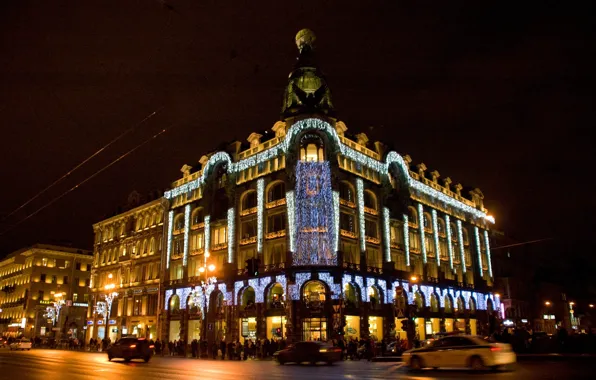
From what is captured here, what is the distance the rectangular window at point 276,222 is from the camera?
4641 cm

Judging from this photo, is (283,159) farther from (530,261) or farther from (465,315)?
(530,261)

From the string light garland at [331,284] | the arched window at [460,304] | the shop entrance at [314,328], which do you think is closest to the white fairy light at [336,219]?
the string light garland at [331,284]

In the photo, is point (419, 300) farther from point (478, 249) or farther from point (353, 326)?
point (478, 249)

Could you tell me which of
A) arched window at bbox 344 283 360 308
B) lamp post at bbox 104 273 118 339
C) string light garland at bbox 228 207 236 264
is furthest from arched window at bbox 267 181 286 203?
lamp post at bbox 104 273 118 339

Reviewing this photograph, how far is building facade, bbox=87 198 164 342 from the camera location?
197 feet

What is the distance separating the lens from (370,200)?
168ft

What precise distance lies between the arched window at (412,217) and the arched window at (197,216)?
2308cm

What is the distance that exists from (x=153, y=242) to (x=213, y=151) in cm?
1454

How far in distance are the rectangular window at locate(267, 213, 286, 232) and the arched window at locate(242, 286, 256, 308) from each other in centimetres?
624

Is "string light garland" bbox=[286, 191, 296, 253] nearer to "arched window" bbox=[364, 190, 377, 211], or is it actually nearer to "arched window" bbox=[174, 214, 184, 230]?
"arched window" bbox=[364, 190, 377, 211]

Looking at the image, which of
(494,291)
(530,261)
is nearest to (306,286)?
(494,291)

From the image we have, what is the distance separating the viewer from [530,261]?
8556cm

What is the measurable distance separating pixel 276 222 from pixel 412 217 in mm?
17706

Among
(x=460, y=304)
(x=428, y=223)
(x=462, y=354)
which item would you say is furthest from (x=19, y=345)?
(x=460, y=304)
